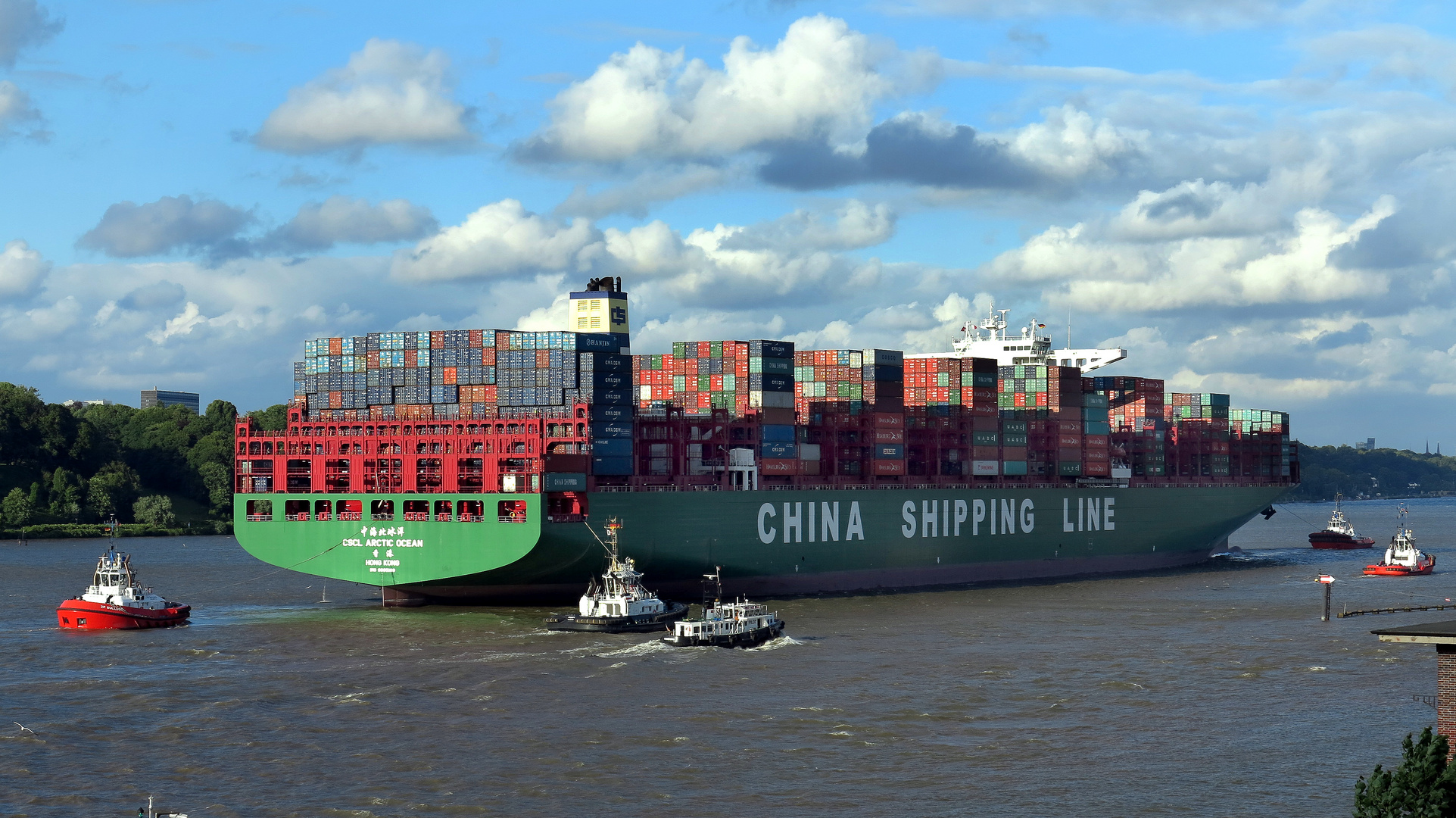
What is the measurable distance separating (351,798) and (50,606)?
41.6 meters

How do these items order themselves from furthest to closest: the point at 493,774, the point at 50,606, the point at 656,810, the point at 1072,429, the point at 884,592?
1. the point at 1072,429
2. the point at 884,592
3. the point at 50,606
4. the point at 493,774
5. the point at 656,810

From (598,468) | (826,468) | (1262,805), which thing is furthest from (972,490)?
(1262,805)

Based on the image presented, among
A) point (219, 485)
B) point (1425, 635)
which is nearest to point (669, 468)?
point (1425, 635)

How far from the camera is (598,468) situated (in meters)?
62.5

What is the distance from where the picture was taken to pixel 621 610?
56.5m

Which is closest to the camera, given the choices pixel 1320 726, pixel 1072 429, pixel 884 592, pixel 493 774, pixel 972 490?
pixel 493 774

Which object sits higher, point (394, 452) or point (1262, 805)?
point (394, 452)

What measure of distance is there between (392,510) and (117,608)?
36.3 ft

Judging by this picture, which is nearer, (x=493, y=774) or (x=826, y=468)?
(x=493, y=774)

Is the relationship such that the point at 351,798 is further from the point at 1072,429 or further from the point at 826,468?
the point at 1072,429

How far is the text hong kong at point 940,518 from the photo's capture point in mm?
70312

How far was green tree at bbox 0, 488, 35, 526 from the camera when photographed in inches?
5222

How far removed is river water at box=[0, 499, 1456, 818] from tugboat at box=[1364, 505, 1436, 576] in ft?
85.1

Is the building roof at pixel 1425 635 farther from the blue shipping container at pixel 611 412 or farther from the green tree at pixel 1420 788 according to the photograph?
the blue shipping container at pixel 611 412
